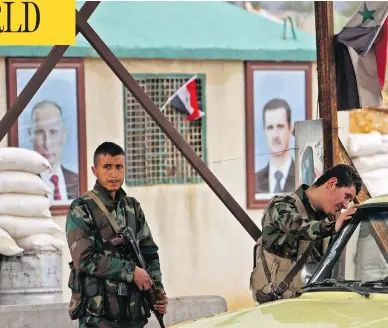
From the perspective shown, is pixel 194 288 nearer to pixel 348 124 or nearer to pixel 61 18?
pixel 348 124

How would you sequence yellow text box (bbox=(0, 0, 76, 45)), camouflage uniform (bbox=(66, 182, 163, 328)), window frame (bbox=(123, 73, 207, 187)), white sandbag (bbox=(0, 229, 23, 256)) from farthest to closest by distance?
window frame (bbox=(123, 73, 207, 187)), white sandbag (bbox=(0, 229, 23, 256)), yellow text box (bbox=(0, 0, 76, 45)), camouflage uniform (bbox=(66, 182, 163, 328))

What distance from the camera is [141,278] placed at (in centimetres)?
714

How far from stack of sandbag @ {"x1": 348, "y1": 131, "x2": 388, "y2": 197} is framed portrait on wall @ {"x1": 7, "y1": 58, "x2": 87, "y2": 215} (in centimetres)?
306

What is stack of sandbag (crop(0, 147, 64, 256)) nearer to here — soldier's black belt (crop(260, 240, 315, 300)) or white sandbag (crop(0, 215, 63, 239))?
white sandbag (crop(0, 215, 63, 239))

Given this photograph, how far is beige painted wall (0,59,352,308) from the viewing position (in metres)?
13.8

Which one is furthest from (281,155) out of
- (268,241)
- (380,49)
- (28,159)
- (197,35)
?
(268,241)

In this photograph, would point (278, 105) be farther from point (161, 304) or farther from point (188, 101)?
point (161, 304)

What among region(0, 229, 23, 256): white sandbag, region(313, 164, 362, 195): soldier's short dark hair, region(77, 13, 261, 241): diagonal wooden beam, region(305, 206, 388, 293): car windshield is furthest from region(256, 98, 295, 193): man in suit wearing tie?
region(305, 206, 388, 293): car windshield

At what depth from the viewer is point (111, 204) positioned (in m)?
7.25

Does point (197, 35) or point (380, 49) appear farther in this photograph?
point (197, 35)

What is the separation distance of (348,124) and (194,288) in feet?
8.39

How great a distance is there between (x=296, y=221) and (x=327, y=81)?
2055mm

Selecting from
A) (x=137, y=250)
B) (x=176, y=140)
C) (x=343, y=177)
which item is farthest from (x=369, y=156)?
(x=137, y=250)

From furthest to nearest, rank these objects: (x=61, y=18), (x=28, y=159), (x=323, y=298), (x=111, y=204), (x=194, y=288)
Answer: (x=194, y=288) < (x=28, y=159) < (x=61, y=18) < (x=111, y=204) < (x=323, y=298)
